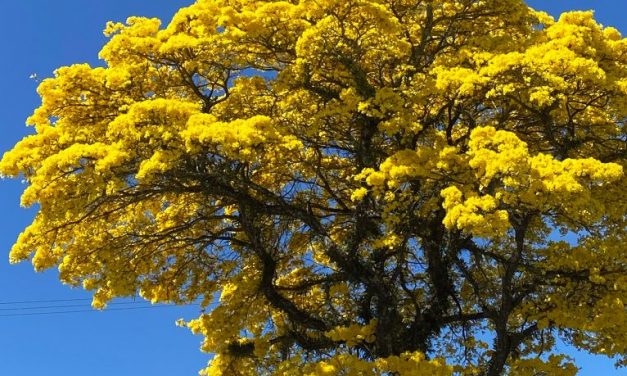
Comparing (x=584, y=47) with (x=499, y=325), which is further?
(x=499, y=325)

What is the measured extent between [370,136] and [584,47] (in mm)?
3838

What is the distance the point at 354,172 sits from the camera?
13.7 m

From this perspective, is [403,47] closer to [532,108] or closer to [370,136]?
[370,136]

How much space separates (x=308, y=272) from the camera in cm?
1605

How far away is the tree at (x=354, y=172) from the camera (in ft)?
32.3

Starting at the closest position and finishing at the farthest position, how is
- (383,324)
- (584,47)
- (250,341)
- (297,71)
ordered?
(584,47)
(297,71)
(383,324)
(250,341)

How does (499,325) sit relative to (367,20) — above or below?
below

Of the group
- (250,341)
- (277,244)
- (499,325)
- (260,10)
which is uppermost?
(260,10)

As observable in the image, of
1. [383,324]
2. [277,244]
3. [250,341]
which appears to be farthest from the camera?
[250,341]

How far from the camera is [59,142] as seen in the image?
10812mm

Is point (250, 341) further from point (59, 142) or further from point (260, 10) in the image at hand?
point (260, 10)

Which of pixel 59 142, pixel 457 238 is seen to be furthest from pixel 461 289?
pixel 59 142

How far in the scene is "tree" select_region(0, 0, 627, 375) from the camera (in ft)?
32.3

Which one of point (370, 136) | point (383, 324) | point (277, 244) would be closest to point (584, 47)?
point (370, 136)
